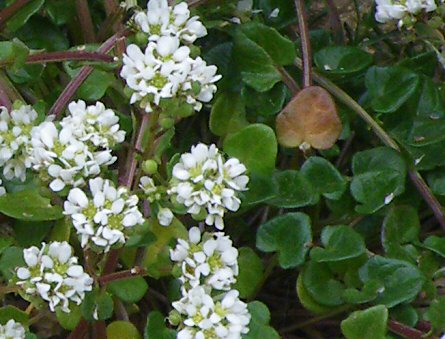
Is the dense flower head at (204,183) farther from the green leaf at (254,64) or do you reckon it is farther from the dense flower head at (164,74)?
the green leaf at (254,64)

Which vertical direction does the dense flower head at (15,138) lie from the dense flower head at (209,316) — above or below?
above

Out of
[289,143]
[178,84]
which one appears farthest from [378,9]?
[178,84]

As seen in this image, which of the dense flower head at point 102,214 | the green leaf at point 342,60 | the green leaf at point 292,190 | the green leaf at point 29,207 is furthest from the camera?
the green leaf at point 342,60

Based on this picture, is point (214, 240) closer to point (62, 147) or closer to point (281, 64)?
point (62, 147)

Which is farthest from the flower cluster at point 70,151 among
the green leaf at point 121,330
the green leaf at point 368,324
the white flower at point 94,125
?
the green leaf at point 368,324

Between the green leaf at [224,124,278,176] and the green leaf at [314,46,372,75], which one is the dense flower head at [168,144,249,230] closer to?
the green leaf at [224,124,278,176]

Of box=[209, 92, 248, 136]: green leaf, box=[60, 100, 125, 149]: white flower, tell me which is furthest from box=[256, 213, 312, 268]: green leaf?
box=[60, 100, 125, 149]: white flower
